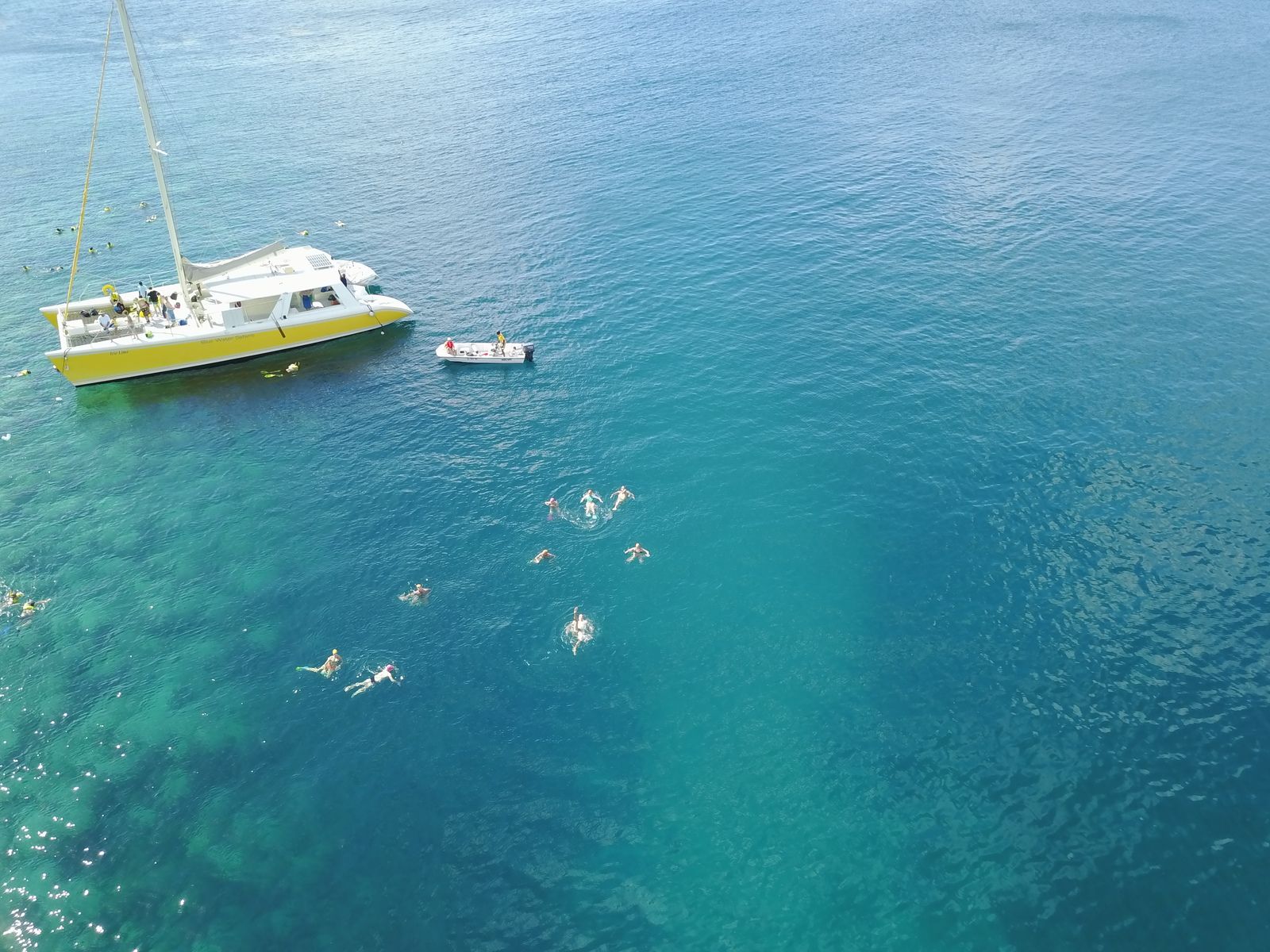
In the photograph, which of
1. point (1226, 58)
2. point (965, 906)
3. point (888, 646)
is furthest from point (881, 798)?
point (1226, 58)

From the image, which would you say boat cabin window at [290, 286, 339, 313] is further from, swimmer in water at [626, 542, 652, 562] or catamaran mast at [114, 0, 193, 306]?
swimmer in water at [626, 542, 652, 562]

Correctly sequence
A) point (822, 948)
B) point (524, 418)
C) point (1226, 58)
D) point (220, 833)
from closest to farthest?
point (822, 948) → point (220, 833) → point (524, 418) → point (1226, 58)

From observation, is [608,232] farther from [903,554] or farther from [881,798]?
[881,798]

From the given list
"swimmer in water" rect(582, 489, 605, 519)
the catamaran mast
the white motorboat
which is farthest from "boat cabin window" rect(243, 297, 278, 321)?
"swimmer in water" rect(582, 489, 605, 519)

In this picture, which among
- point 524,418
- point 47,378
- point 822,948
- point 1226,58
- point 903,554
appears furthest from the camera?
point 1226,58

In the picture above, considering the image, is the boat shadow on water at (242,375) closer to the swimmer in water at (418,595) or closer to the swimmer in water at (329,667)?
the swimmer in water at (418,595)

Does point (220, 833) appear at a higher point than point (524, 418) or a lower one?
lower

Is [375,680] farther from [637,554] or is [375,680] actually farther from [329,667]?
[637,554]
